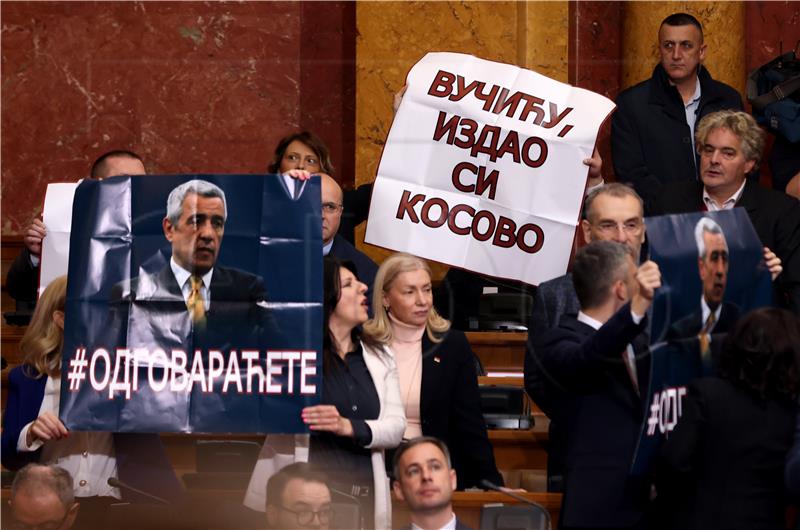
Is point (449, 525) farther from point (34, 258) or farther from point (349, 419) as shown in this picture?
point (34, 258)

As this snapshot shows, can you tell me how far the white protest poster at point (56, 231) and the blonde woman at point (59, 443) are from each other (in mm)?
169

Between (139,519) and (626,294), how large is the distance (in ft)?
4.91

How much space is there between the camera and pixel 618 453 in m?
4.39

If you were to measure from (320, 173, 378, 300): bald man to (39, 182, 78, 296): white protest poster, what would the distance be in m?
0.82

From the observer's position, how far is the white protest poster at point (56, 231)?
16.4 ft

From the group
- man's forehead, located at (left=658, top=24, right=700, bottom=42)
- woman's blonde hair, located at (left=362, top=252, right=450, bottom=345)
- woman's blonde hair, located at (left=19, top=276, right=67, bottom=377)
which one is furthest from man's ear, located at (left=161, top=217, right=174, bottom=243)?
man's forehead, located at (left=658, top=24, right=700, bottom=42)

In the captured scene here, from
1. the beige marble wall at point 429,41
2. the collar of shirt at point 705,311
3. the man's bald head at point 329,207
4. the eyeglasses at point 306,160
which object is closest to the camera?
the collar of shirt at point 705,311

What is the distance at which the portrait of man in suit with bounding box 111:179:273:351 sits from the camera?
453 cm

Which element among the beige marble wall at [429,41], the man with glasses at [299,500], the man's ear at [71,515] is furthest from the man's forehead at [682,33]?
the man's ear at [71,515]

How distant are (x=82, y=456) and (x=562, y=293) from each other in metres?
1.49

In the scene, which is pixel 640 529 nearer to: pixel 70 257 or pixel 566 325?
pixel 566 325

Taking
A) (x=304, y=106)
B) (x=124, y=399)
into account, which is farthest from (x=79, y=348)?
(x=304, y=106)

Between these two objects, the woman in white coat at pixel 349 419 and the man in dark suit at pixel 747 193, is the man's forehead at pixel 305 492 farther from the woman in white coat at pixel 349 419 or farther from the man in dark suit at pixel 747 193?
the man in dark suit at pixel 747 193

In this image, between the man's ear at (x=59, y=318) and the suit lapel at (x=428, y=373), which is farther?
the suit lapel at (x=428, y=373)
